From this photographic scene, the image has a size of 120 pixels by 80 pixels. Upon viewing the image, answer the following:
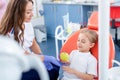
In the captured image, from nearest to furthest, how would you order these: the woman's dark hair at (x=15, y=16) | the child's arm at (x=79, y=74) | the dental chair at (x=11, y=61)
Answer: the dental chair at (x=11, y=61), the woman's dark hair at (x=15, y=16), the child's arm at (x=79, y=74)

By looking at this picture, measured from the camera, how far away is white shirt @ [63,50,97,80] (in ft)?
4.22

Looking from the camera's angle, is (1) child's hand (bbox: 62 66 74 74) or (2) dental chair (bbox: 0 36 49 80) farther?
(1) child's hand (bbox: 62 66 74 74)

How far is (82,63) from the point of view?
1308 millimetres

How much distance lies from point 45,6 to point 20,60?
4.41 m

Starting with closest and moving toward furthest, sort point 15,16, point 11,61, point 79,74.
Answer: point 11,61 < point 15,16 < point 79,74

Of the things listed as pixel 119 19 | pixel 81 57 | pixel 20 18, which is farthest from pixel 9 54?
pixel 119 19

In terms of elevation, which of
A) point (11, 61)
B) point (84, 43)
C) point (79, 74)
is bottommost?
point (79, 74)

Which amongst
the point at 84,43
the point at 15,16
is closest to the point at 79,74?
the point at 84,43

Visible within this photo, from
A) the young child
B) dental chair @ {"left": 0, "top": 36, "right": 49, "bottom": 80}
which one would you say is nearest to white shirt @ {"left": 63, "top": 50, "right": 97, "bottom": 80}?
the young child

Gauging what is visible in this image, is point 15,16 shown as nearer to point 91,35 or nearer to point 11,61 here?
point 91,35

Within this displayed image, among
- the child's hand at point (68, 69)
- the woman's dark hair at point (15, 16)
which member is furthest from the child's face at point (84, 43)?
the woman's dark hair at point (15, 16)

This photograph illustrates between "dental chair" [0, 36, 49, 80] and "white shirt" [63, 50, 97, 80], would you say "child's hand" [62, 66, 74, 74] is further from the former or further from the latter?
"dental chair" [0, 36, 49, 80]

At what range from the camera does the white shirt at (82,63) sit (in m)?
1.29

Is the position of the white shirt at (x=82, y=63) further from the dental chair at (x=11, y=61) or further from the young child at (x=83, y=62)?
the dental chair at (x=11, y=61)
